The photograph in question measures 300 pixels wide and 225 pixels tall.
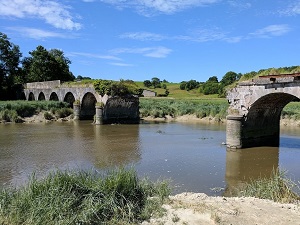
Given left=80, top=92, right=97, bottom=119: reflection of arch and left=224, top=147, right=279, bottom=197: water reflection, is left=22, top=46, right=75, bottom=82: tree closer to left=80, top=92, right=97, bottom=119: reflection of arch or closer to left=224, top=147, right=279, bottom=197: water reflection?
left=80, top=92, right=97, bottom=119: reflection of arch

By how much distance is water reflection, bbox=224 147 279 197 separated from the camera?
10730 mm

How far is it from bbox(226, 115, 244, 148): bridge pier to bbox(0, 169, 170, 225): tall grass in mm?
10389

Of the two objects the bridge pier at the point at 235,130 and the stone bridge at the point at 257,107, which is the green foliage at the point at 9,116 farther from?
the bridge pier at the point at 235,130

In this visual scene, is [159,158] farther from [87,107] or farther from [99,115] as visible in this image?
[87,107]

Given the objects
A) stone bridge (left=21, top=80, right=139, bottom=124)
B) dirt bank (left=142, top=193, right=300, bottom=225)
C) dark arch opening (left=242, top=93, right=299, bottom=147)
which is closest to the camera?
dirt bank (left=142, top=193, right=300, bottom=225)

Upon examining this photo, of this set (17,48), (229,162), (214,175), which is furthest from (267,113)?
(17,48)

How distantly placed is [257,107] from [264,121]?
6.16 ft

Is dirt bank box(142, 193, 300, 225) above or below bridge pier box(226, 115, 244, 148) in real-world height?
below

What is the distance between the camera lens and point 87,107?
3453 centimetres

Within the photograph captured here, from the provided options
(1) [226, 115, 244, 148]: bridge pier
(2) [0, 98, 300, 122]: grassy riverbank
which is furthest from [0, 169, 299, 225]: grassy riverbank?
(2) [0, 98, 300, 122]: grassy riverbank

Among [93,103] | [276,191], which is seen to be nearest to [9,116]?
[93,103]

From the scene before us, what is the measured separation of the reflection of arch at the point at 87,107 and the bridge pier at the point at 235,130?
19339 millimetres

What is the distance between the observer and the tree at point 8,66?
50938mm

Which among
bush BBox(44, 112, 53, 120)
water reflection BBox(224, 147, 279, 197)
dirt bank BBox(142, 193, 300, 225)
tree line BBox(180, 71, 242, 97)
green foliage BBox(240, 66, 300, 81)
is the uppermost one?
tree line BBox(180, 71, 242, 97)
